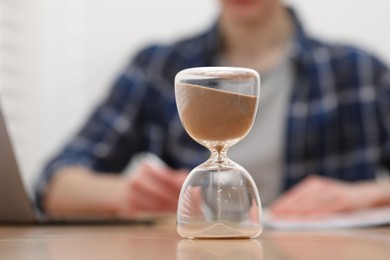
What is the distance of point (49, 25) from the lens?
2162 mm

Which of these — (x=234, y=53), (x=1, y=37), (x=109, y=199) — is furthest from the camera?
(x=1, y=37)

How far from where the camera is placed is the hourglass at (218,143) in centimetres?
49

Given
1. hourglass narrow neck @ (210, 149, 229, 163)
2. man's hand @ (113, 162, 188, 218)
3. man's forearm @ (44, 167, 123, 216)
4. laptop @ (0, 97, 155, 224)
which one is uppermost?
hourglass narrow neck @ (210, 149, 229, 163)

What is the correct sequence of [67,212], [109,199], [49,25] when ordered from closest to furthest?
[109,199], [67,212], [49,25]

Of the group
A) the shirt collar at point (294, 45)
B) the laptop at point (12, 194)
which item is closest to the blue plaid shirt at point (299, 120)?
the shirt collar at point (294, 45)

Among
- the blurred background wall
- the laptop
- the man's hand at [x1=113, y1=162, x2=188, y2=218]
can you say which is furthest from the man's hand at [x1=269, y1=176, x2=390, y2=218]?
the blurred background wall

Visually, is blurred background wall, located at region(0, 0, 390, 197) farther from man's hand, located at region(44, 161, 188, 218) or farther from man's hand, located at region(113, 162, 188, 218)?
man's hand, located at region(113, 162, 188, 218)

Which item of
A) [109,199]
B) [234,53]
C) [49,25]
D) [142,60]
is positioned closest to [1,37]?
[49,25]

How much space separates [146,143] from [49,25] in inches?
29.0

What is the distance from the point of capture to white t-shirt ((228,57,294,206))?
4.69ft

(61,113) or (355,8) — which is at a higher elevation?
(355,8)

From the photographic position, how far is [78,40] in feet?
7.27

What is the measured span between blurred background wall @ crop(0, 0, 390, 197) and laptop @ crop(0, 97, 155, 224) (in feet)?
4.20

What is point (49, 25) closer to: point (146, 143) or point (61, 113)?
point (61, 113)
